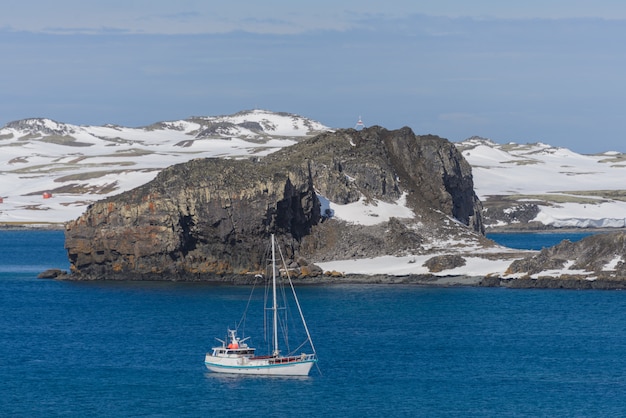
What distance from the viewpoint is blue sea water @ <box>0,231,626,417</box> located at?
5172cm

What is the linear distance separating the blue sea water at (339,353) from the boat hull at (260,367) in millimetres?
599

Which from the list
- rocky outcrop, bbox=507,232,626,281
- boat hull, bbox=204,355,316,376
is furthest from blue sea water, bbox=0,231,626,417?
rocky outcrop, bbox=507,232,626,281

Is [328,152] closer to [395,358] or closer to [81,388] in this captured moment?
[395,358]

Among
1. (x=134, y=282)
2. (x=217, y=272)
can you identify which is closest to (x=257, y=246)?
(x=217, y=272)

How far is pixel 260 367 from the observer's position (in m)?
57.1

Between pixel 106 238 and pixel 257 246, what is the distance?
11.9 meters

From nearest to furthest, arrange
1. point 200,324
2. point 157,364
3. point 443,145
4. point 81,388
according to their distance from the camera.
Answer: point 81,388
point 157,364
point 200,324
point 443,145

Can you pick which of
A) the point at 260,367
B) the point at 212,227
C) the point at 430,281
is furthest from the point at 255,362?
the point at 212,227

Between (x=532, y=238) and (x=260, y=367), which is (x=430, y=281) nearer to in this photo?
(x=260, y=367)

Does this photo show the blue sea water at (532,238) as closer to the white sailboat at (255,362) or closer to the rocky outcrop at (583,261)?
the rocky outcrop at (583,261)

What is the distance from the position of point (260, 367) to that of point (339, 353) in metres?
7.36

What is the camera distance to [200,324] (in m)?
74.3

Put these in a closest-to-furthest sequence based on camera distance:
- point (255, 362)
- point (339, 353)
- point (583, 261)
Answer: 1. point (255, 362)
2. point (339, 353)
3. point (583, 261)

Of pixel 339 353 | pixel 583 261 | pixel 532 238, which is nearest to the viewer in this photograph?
pixel 339 353
